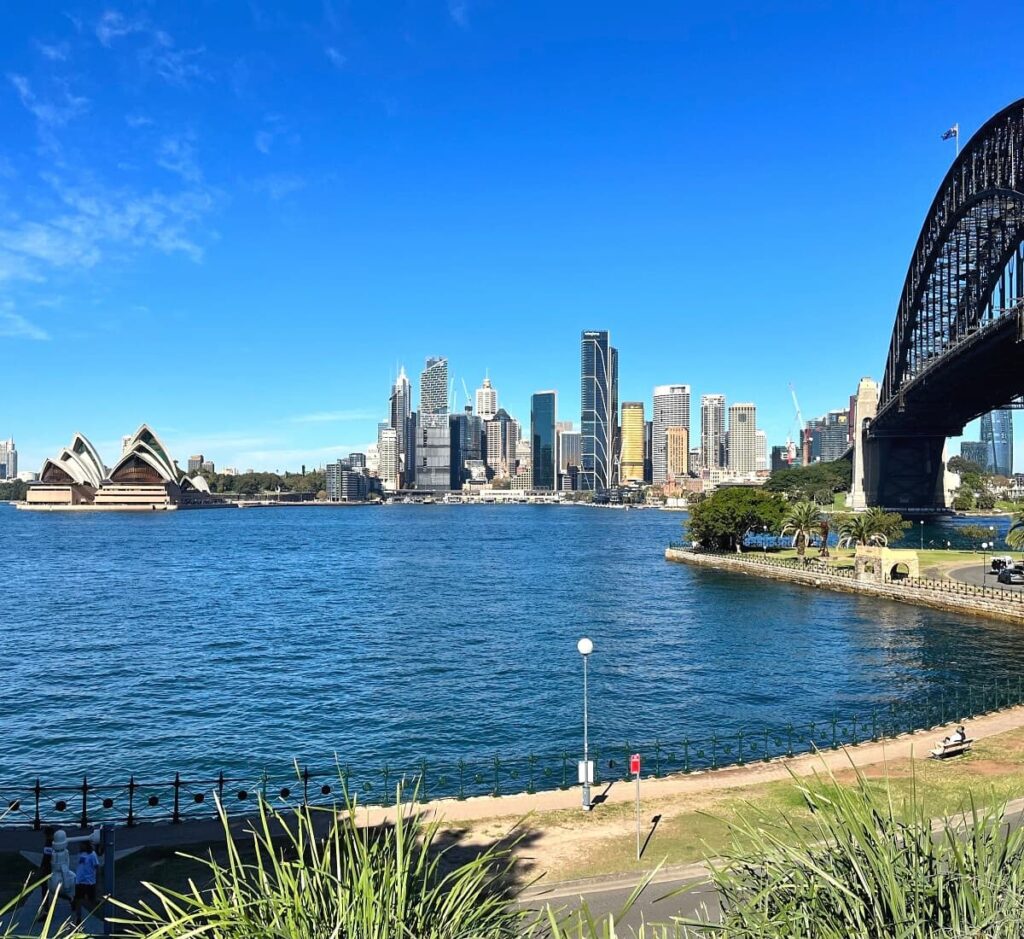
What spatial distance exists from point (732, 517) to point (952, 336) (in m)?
55.1

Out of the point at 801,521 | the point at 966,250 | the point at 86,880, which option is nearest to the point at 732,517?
the point at 801,521

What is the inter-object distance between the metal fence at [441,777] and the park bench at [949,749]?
344cm

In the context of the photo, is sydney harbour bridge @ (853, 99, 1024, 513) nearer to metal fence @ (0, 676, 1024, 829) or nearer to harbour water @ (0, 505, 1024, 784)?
harbour water @ (0, 505, 1024, 784)

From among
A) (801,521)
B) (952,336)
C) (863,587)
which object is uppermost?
(952,336)

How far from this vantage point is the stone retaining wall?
56.9 meters

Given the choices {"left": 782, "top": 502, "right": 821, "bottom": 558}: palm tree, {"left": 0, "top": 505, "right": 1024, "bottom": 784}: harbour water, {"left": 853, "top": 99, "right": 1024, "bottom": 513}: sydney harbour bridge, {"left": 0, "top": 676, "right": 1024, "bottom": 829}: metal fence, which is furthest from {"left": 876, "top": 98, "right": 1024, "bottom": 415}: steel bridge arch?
{"left": 0, "top": 676, "right": 1024, "bottom": 829}: metal fence

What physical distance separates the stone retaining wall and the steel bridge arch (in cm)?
4376

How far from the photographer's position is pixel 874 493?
151375 mm

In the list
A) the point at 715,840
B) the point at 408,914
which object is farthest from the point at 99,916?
the point at 715,840

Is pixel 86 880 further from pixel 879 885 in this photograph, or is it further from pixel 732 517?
pixel 732 517

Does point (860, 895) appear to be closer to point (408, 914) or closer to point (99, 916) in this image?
point (408, 914)

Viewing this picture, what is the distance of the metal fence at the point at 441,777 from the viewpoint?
25562 mm

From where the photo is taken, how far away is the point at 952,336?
422ft

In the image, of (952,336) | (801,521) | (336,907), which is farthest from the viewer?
(952,336)
